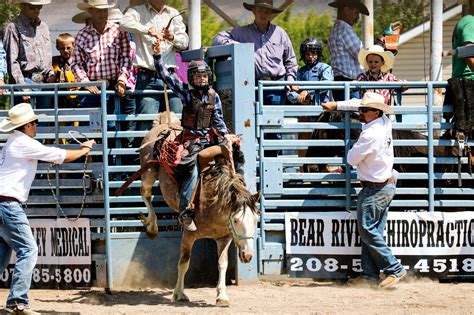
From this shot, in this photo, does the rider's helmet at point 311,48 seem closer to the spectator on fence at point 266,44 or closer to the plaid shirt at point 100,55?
the spectator on fence at point 266,44

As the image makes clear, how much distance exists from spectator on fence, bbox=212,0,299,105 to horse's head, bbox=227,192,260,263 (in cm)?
260

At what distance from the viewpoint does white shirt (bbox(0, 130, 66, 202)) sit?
9.95 m

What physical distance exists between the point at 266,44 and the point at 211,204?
276cm

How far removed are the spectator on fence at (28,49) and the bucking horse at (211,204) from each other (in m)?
1.68

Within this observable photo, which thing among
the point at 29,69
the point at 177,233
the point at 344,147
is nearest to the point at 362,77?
the point at 344,147

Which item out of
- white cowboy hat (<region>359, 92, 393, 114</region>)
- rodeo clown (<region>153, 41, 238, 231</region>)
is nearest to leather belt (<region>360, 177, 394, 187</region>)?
white cowboy hat (<region>359, 92, 393, 114</region>)

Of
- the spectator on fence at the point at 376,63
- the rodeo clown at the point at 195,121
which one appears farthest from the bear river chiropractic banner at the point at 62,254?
the spectator on fence at the point at 376,63

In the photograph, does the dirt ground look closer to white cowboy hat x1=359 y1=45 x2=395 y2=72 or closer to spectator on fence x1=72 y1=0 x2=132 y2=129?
spectator on fence x1=72 y1=0 x2=132 y2=129

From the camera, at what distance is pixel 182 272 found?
420 inches

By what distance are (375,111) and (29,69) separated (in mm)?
4133

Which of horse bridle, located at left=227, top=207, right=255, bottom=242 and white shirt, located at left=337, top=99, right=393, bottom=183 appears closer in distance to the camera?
horse bridle, located at left=227, top=207, right=255, bottom=242

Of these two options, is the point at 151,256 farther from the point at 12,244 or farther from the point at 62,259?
the point at 12,244

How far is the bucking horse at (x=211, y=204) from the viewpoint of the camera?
33.3 feet

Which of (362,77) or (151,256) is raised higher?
(362,77)
